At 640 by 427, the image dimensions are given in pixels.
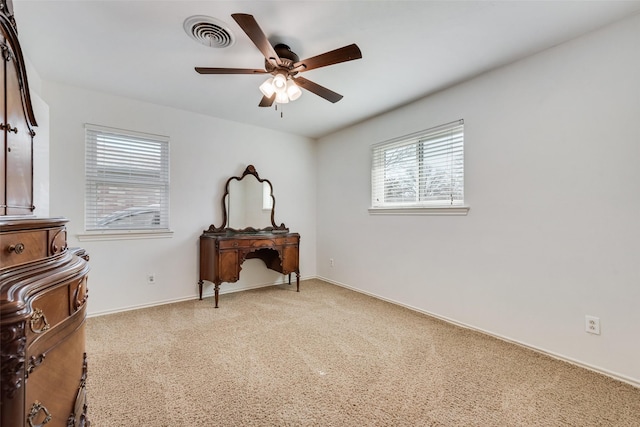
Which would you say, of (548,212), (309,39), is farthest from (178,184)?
(548,212)

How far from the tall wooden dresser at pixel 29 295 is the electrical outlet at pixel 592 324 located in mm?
2942

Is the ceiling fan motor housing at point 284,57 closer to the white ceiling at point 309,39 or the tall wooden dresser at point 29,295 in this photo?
the white ceiling at point 309,39

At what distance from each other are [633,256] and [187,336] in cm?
339

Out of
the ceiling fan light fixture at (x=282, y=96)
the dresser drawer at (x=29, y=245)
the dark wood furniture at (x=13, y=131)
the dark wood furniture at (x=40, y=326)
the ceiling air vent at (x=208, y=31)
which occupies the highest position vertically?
the ceiling air vent at (x=208, y=31)

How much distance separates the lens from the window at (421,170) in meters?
2.80

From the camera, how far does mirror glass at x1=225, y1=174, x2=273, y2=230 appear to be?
3877 millimetres

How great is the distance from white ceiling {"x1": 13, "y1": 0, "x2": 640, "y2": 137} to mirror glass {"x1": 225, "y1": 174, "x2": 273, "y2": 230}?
1297 mm

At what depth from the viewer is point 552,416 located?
1531 mm

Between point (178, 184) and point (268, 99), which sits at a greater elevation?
point (268, 99)

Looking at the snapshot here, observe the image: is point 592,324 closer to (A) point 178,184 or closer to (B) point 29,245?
(B) point 29,245

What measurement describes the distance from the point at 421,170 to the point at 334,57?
5.73 feet

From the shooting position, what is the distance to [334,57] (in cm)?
185

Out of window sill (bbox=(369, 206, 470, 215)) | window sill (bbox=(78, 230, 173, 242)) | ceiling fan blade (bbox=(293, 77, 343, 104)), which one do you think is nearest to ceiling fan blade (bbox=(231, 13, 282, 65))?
ceiling fan blade (bbox=(293, 77, 343, 104))

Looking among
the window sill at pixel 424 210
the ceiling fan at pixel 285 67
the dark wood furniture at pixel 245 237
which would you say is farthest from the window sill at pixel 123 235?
the window sill at pixel 424 210
